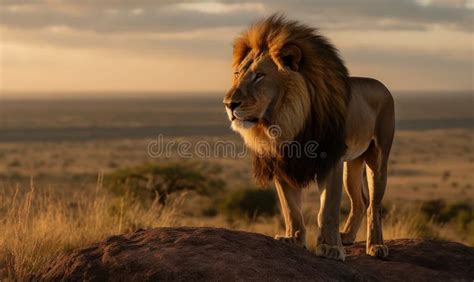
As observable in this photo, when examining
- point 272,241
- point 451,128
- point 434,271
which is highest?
point 272,241

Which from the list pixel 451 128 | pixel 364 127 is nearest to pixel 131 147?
pixel 451 128

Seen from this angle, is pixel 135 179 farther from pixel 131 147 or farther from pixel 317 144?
pixel 131 147

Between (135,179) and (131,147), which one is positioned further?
(131,147)

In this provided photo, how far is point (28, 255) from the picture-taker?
7531mm

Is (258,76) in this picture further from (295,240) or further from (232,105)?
(295,240)

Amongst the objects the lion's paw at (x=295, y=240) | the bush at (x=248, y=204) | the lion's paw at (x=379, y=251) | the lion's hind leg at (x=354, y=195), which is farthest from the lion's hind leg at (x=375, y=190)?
the bush at (x=248, y=204)

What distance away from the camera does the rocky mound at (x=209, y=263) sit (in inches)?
205

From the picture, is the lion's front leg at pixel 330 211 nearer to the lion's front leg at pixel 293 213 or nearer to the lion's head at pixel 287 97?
the lion's head at pixel 287 97

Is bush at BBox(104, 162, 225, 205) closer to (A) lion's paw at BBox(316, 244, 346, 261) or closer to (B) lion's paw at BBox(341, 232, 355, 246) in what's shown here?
(B) lion's paw at BBox(341, 232, 355, 246)

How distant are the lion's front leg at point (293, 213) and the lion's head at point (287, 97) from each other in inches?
10.6

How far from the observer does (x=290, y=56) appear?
20.9 feet

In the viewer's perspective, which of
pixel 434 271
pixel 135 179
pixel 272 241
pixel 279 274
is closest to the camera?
pixel 279 274

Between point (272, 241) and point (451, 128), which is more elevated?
point (272, 241)

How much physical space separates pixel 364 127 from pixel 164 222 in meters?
4.38
